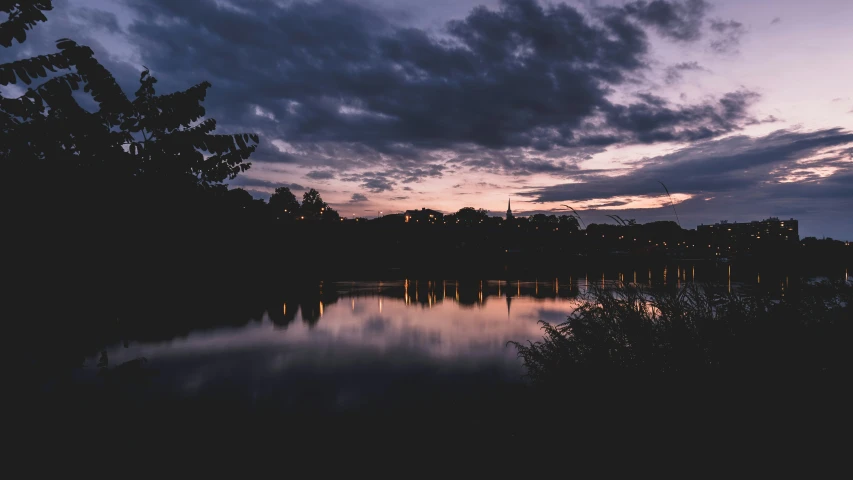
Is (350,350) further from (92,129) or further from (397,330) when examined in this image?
(92,129)

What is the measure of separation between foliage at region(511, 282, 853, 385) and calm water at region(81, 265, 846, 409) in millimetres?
625

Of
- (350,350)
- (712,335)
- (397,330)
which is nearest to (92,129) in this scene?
(712,335)

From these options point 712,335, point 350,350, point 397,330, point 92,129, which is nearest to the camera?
point 92,129

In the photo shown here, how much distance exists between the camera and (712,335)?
906 centimetres

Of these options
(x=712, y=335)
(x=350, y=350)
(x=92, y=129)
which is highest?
(x=92, y=129)

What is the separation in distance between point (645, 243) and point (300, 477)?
44.0 feet

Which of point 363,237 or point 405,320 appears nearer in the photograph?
point 405,320

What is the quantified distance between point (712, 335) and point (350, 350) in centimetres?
2804

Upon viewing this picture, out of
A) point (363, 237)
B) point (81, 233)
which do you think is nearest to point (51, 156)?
point (81, 233)

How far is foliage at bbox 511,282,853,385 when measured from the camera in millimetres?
7613

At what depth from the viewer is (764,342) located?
791cm

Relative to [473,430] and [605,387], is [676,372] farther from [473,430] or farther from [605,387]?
[473,430]

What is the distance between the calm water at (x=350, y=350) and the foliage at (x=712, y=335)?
625mm

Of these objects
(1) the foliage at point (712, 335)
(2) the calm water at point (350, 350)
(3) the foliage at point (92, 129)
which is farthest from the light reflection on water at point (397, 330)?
(3) the foliage at point (92, 129)
